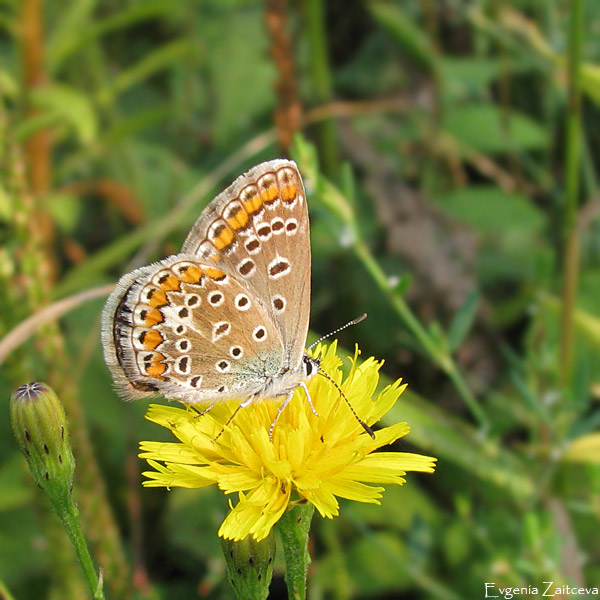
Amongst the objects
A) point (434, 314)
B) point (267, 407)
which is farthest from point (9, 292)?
point (434, 314)

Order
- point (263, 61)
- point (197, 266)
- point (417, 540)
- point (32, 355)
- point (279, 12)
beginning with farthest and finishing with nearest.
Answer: point (263, 61) → point (279, 12) → point (32, 355) → point (417, 540) → point (197, 266)

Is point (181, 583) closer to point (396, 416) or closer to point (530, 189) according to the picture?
point (396, 416)

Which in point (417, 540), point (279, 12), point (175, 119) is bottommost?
point (417, 540)

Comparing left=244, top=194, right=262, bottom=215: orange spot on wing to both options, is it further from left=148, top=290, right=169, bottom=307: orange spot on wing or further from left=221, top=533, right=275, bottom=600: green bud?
left=221, top=533, right=275, bottom=600: green bud

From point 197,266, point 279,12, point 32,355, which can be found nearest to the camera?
point 197,266

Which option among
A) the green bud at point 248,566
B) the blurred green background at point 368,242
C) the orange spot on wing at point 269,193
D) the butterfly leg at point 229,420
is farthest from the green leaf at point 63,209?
the green bud at point 248,566

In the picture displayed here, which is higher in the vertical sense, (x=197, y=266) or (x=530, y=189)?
(x=197, y=266)

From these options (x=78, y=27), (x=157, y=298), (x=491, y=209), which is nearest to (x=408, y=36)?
(x=491, y=209)
